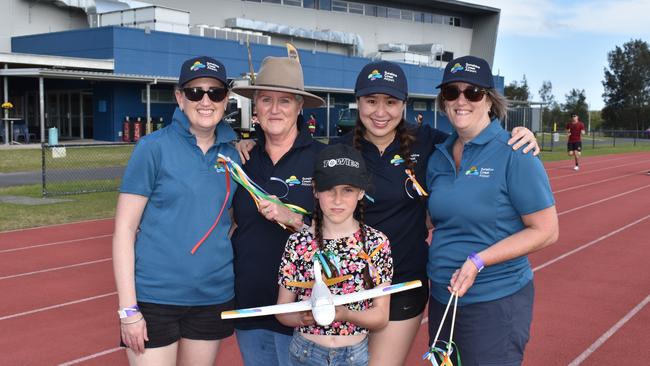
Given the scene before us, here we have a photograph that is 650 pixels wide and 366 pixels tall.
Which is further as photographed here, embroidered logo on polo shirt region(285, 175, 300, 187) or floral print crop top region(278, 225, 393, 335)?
Result: embroidered logo on polo shirt region(285, 175, 300, 187)

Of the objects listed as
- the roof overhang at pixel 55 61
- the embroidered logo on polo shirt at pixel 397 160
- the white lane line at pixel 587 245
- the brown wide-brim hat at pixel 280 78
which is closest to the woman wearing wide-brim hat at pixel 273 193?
the brown wide-brim hat at pixel 280 78

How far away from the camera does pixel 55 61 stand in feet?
99.6

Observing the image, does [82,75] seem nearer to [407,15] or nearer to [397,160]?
[397,160]

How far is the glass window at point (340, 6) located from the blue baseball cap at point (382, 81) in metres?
51.2

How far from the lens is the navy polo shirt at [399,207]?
124 inches

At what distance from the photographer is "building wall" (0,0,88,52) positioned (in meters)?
35.4

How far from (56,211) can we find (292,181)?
10.1 metres

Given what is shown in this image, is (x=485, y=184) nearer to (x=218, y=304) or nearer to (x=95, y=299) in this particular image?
(x=218, y=304)

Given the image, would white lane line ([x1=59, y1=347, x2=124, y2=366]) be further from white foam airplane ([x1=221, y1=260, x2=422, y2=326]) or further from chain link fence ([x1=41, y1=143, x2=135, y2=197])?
chain link fence ([x1=41, y1=143, x2=135, y2=197])

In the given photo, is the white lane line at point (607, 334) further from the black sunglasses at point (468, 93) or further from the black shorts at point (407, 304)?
the black sunglasses at point (468, 93)

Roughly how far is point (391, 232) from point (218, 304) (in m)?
0.92

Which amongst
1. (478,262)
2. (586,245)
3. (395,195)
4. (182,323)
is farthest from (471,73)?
(586,245)

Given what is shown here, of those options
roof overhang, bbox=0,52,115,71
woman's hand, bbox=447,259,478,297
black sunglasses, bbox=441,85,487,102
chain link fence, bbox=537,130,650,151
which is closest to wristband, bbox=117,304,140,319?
woman's hand, bbox=447,259,478,297

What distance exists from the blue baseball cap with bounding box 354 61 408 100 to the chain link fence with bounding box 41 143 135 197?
10820 millimetres
